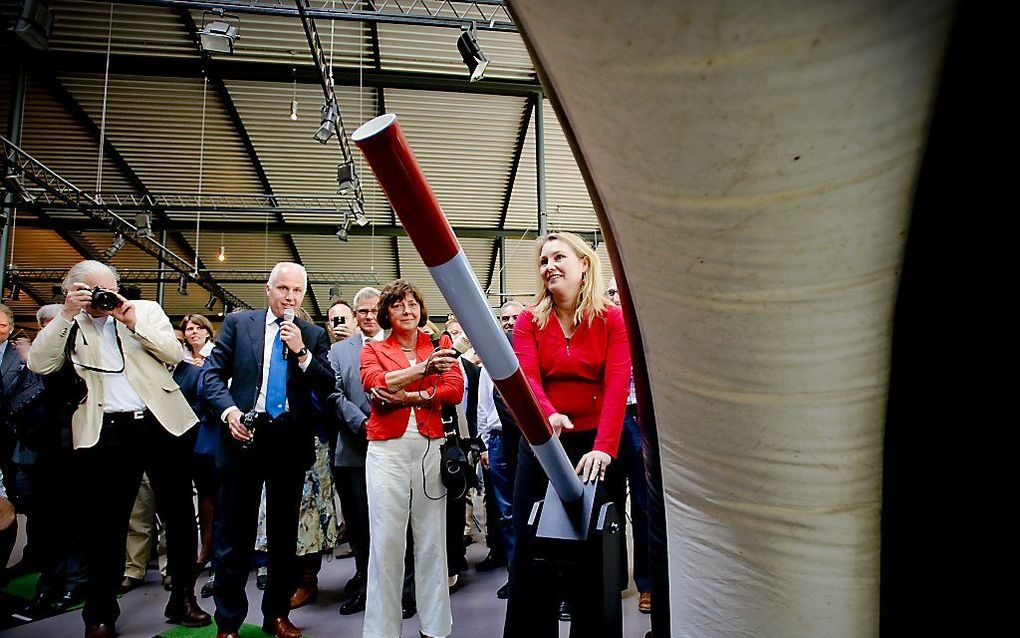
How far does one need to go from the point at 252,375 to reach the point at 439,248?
6.65 feet

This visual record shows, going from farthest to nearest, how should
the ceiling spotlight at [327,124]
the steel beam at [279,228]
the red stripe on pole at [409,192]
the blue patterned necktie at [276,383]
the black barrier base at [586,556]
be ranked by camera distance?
1. the steel beam at [279,228]
2. the ceiling spotlight at [327,124]
3. the blue patterned necktie at [276,383]
4. the black barrier base at [586,556]
5. the red stripe on pole at [409,192]

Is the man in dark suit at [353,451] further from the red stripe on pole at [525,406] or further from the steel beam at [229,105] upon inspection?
the steel beam at [229,105]

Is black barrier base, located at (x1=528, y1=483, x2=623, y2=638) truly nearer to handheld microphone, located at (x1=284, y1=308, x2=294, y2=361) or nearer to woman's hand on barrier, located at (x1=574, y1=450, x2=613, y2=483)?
woman's hand on barrier, located at (x1=574, y1=450, x2=613, y2=483)

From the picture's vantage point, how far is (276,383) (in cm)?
234

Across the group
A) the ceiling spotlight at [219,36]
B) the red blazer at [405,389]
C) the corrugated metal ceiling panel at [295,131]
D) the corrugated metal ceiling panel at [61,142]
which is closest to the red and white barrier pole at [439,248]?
the red blazer at [405,389]

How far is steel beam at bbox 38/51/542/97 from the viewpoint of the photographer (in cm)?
745

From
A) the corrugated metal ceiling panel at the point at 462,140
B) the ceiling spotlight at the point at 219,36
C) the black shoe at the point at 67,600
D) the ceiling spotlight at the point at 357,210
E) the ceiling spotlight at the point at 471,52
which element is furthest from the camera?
the ceiling spotlight at the point at 357,210

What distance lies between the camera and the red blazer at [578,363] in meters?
1.55

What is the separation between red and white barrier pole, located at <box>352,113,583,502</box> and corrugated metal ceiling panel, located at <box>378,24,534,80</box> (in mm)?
7095

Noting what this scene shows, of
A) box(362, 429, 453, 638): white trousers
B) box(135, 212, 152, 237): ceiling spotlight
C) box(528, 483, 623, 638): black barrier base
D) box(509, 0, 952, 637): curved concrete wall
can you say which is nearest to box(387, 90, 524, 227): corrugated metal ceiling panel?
box(135, 212, 152, 237): ceiling spotlight

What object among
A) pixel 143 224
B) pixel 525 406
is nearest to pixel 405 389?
pixel 525 406

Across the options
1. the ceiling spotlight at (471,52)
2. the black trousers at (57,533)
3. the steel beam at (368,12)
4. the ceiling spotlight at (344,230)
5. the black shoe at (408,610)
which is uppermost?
the steel beam at (368,12)

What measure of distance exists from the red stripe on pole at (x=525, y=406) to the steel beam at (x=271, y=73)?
7473 mm

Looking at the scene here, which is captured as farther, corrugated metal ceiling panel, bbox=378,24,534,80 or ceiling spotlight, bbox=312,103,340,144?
corrugated metal ceiling panel, bbox=378,24,534,80
